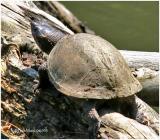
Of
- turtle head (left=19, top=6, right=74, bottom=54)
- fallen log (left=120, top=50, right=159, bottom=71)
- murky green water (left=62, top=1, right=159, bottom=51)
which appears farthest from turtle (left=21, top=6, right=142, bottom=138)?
murky green water (left=62, top=1, right=159, bottom=51)

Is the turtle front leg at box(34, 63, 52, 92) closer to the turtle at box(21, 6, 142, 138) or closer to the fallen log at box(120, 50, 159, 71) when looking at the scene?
the turtle at box(21, 6, 142, 138)

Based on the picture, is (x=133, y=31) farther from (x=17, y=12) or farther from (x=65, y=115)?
(x=65, y=115)

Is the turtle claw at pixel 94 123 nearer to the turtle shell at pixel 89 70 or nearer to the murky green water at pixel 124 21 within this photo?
the turtle shell at pixel 89 70

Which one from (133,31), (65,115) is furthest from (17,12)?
(133,31)

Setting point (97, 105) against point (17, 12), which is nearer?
point (97, 105)

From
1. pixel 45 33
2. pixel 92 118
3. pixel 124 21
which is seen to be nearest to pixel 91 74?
pixel 92 118

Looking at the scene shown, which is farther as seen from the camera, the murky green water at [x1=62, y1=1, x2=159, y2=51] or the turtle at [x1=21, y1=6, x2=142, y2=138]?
the murky green water at [x1=62, y1=1, x2=159, y2=51]

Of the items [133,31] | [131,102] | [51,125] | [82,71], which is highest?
[82,71]
